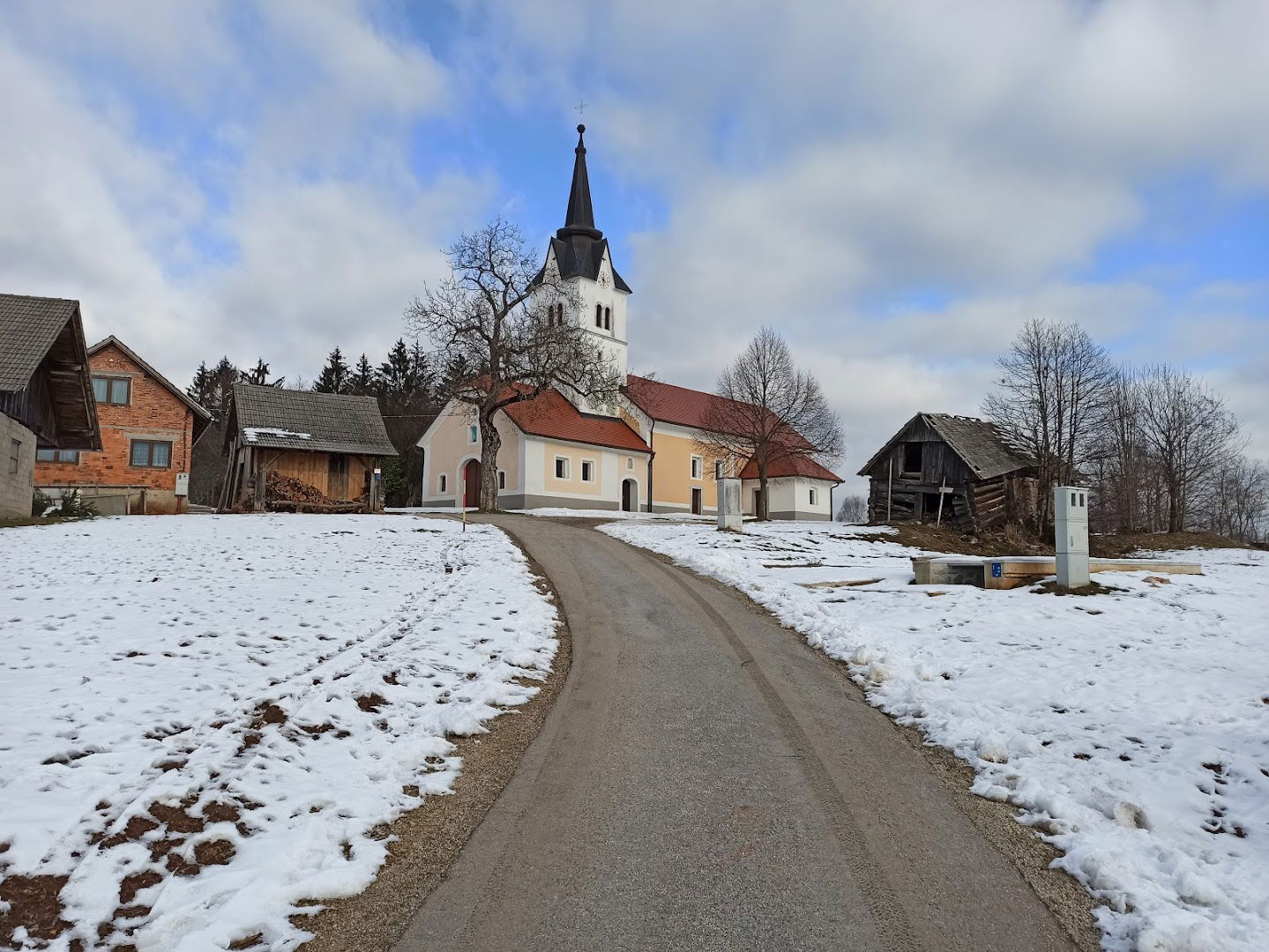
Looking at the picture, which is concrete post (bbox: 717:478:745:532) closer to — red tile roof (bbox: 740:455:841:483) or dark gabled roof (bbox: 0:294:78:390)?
dark gabled roof (bbox: 0:294:78:390)

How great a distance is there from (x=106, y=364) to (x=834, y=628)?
35.3 metres

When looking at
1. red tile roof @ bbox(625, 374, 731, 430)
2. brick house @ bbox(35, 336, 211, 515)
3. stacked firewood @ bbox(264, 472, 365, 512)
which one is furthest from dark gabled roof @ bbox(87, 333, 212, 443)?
red tile roof @ bbox(625, 374, 731, 430)

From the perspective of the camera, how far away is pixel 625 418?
167 feet

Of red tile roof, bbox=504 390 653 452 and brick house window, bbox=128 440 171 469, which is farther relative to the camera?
red tile roof, bbox=504 390 653 452

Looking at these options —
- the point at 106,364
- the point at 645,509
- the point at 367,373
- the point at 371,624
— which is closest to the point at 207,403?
the point at 367,373

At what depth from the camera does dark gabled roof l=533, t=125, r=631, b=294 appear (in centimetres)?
5281

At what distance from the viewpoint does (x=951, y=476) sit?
33.3m

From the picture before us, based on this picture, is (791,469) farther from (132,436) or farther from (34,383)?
(34,383)

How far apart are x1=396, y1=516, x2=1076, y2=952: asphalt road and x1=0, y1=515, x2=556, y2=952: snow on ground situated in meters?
0.77

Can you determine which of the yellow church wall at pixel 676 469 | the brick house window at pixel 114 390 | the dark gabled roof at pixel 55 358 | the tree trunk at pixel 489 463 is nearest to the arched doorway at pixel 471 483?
the tree trunk at pixel 489 463

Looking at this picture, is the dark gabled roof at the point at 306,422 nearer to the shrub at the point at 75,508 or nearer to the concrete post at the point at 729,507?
the shrub at the point at 75,508

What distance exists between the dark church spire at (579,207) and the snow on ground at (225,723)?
1712 inches

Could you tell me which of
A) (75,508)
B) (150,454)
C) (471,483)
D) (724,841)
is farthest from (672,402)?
(724,841)

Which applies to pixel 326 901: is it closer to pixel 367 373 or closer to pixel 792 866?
pixel 792 866
